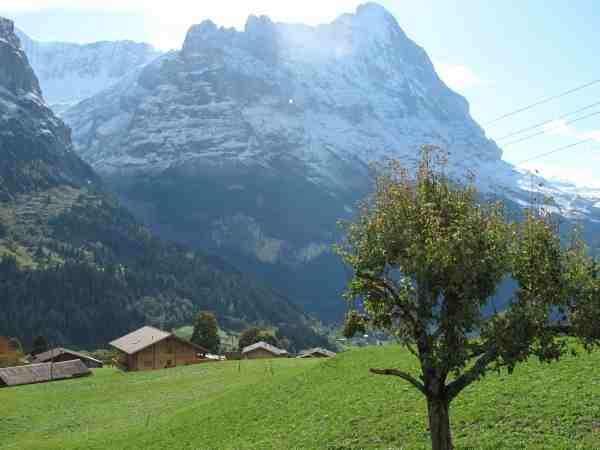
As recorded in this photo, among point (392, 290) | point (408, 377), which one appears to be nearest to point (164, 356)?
point (408, 377)

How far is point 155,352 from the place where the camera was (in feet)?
404

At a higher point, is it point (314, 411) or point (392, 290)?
point (392, 290)

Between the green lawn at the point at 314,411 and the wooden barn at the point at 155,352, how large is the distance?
37.2 meters

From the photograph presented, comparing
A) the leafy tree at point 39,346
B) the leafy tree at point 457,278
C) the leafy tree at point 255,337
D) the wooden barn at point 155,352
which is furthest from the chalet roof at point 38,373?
the leafy tree at point 457,278

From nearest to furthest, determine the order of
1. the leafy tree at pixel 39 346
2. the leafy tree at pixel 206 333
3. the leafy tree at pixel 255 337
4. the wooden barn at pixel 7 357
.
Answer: the wooden barn at pixel 7 357, the leafy tree at pixel 206 333, the leafy tree at pixel 255 337, the leafy tree at pixel 39 346

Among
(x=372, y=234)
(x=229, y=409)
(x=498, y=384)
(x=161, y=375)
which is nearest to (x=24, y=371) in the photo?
(x=161, y=375)

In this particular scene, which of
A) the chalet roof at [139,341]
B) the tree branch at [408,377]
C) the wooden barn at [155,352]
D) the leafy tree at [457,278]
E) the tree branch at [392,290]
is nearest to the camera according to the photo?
the leafy tree at [457,278]

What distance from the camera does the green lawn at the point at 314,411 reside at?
32.0 m

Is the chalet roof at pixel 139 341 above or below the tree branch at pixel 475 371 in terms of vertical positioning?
Result: above

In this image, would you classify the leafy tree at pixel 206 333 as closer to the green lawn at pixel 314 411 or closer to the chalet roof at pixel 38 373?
the chalet roof at pixel 38 373

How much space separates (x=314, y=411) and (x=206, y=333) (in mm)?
108268

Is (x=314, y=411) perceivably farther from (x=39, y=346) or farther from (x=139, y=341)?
(x=39, y=346)

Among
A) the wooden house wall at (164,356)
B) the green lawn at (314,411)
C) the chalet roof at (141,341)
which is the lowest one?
the green lawn at (314,411)

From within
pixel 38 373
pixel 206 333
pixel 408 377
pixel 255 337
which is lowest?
pixel 38 373
